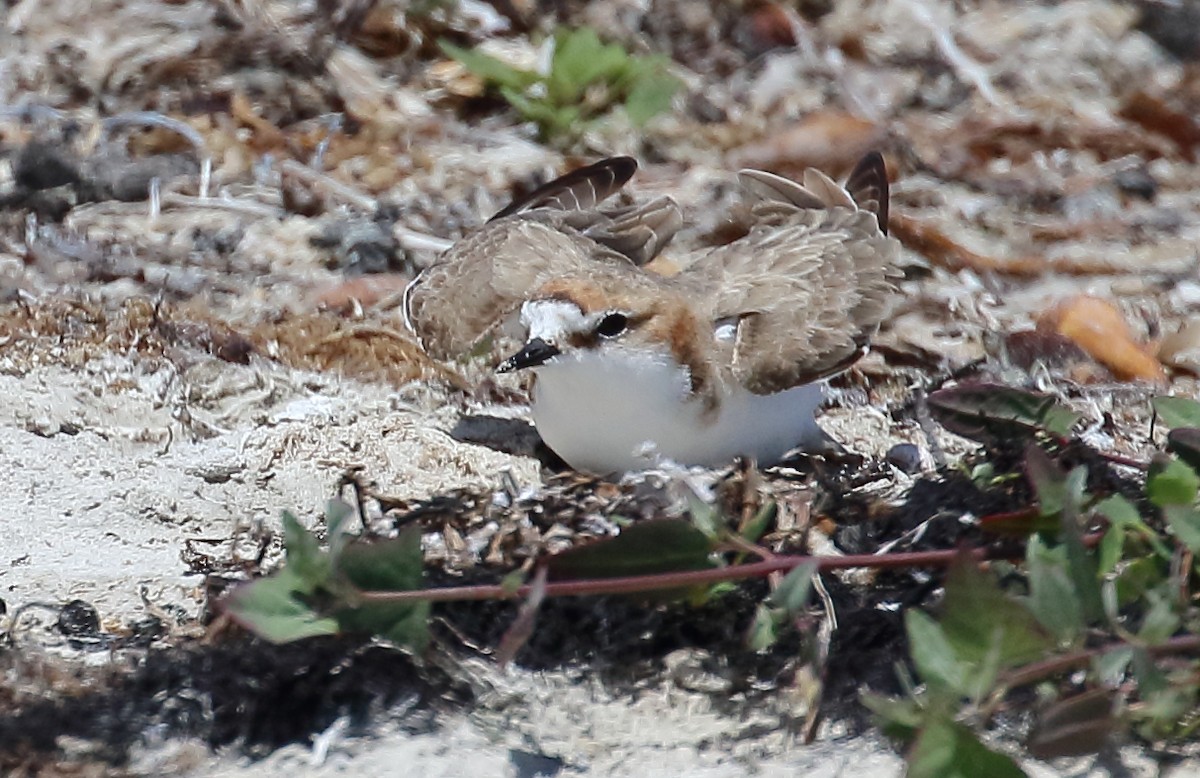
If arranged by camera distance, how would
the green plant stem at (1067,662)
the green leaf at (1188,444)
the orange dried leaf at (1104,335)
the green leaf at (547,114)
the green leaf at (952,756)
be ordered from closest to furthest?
the green leaf at (952,756) < the green plant stem at (1067,662) < the green leaf at (1188,444) < the orange dried leaf at (1104,335) < the green leaf at (547,114)

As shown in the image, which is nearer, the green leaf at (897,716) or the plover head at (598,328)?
the green leaf at (897,716)

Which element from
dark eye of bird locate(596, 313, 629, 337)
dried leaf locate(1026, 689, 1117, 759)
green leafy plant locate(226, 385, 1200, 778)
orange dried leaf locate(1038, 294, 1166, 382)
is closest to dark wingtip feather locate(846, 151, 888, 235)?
orange dried leaf locate(1038, 294, 1166, 382)

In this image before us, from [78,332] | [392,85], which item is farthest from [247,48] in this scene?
[78,332]

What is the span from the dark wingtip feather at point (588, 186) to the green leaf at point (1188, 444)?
8.44 ft

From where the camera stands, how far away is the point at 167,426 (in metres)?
4.30

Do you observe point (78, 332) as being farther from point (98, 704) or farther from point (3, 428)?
point (98, 704)

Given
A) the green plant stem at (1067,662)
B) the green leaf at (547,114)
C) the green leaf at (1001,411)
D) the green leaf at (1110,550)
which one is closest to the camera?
the green plant stem at (1067,662)

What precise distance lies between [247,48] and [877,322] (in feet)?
11.2

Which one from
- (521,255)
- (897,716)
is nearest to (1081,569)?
(897,716)

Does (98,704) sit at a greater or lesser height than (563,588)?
lesser

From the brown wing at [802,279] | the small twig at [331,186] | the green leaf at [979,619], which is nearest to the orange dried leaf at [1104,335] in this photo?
the brown wing at [802,279]

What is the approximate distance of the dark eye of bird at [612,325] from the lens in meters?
4.11

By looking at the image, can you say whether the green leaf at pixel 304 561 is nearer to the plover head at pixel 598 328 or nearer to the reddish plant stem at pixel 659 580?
the reddish plant stem at pixel 659 580

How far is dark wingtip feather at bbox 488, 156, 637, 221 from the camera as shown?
544 cm
